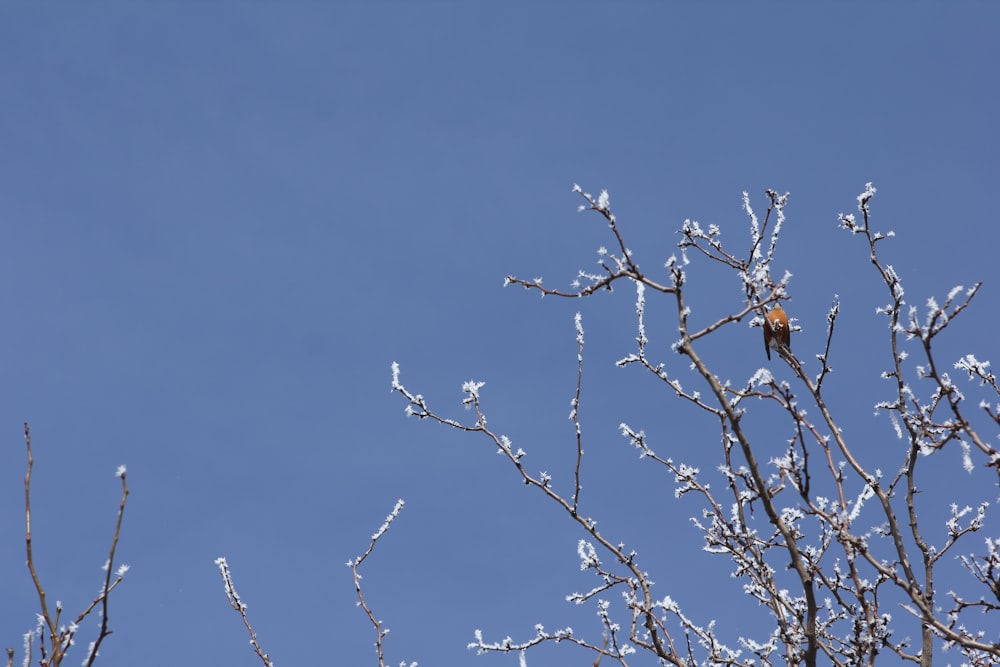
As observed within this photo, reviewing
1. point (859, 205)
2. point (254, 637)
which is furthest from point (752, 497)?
point (254, 637)

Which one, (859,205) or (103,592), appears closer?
(103,592)

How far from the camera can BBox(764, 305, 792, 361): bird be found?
479 cm

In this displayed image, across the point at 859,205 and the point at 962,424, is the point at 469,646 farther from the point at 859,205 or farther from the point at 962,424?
the point at 859,205

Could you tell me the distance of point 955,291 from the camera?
3609 millimetres

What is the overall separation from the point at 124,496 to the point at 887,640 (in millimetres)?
3102

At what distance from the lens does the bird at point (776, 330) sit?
4789 millimetres

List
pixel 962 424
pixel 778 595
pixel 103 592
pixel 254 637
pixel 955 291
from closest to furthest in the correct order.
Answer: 1. pixel 103 592
2. pixel 962 424
3. pixel 955 291
4. pixel 254 637
5. pixel 778 595

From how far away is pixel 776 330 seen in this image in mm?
4824

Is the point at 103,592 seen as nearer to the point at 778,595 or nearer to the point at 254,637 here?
the point at 254,637

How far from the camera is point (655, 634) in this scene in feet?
12.0

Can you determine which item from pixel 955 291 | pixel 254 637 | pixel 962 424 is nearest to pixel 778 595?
pixel 962 424

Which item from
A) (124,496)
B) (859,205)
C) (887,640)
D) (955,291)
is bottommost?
(124,496)

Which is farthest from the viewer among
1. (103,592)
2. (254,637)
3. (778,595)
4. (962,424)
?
(778,595)

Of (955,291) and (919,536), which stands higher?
(955,291)
